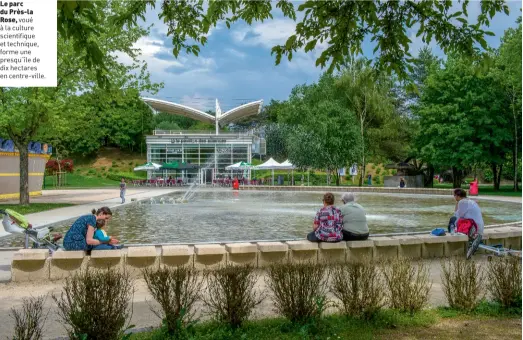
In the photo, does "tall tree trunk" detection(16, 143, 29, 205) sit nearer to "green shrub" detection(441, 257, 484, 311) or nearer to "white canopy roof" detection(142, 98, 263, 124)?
"green shrub" detection(441, 257, 484, 311)

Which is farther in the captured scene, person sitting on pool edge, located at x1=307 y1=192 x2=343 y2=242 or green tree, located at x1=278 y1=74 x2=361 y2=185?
green tree, located at x1=278 y1=74 x2=361 y2=185

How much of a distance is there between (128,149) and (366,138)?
48.6m

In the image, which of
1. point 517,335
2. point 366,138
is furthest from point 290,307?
point 366,138

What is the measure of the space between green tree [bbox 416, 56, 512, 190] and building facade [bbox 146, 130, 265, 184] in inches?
1008

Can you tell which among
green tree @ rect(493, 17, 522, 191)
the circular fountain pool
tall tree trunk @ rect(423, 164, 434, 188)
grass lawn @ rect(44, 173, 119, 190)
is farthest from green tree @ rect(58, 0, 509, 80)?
grass lawn @ rect(44, 173, 119, 190)

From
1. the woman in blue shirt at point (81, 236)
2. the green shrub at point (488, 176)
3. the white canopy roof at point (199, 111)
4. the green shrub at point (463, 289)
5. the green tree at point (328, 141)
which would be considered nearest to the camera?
the green shrub at point (463, 289)

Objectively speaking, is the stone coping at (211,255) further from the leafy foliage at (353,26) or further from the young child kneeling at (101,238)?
the leafy foliage at (353,26)

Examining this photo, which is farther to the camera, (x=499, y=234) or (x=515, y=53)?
(x=515, y=53)

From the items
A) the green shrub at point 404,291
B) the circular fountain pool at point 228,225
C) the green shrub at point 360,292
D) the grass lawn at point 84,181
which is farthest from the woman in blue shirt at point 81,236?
the grass lawn at point 84,181

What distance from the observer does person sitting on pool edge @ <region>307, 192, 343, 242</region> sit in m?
8.26

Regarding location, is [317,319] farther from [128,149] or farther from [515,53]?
[128,149]

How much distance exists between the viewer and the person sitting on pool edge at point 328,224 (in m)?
8.26

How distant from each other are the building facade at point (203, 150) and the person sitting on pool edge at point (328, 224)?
53039mm

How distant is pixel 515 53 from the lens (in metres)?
31.9
